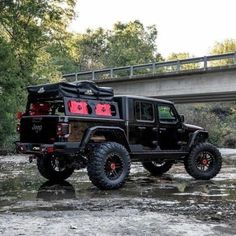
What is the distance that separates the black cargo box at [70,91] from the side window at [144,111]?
2.76 feet

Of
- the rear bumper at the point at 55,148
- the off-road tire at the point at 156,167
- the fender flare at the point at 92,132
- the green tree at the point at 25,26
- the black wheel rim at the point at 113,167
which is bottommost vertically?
the off-road tire at the point at 156,167

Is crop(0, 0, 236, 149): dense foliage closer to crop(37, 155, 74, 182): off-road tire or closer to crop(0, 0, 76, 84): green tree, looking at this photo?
crop(0, 0, 76, 84): green tree

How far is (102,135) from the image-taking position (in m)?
10.7

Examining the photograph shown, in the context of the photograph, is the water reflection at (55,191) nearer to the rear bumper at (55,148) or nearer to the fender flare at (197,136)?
the rear bumper at (55,148)

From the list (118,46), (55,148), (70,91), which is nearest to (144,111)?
(70,91)

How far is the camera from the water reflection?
8.91m

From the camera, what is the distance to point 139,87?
122ft

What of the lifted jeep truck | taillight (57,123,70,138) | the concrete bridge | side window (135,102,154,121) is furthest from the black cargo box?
the concrete bridge

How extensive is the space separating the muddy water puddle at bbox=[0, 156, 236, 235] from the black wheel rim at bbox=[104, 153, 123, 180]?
0.39m

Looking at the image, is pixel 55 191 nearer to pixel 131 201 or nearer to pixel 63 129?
pixel 63 129

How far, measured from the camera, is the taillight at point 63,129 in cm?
973

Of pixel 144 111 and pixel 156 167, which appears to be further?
pixel 156 167

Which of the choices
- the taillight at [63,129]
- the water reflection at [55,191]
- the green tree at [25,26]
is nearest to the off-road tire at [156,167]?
the water reflection at [55,191]

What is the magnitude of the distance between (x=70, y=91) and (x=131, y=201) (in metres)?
3.08
